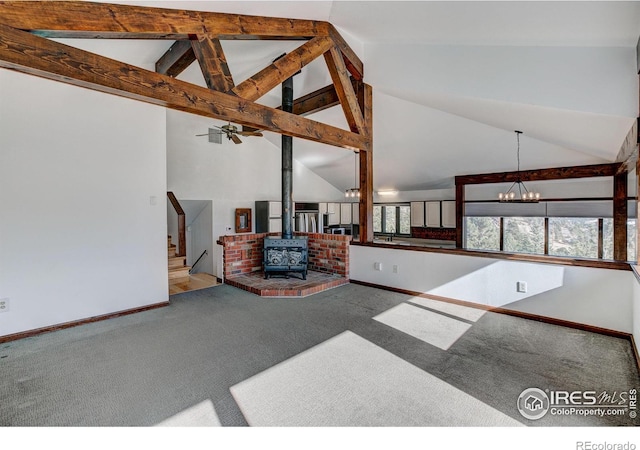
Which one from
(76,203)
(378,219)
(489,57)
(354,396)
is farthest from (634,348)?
(378,219)

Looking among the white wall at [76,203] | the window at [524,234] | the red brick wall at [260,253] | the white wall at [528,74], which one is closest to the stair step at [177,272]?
the red brick wall at [260,253]

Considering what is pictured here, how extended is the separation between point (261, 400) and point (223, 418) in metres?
0.26

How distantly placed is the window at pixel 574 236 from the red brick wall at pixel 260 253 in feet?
19.4

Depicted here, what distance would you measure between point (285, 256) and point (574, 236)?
7.19m

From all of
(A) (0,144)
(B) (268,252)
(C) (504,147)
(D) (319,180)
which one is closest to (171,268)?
(B) (268,252)

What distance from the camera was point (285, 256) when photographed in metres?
5.04

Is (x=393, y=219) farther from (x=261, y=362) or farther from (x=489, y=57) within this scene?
(x=261, y=362)

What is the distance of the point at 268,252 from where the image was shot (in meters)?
5.02

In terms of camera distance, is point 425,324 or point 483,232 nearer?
point 425,324

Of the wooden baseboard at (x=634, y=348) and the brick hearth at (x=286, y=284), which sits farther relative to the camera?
the brick hearth at (x=286, y=284)

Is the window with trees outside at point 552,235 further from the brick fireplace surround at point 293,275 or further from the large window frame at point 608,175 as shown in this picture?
the brick fireplace surround at point 293,275

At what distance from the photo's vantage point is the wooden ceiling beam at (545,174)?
6.14 meters

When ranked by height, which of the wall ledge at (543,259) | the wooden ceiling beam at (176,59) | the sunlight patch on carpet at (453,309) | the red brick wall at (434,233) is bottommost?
the sunlight patch on carpet at (453,309)
